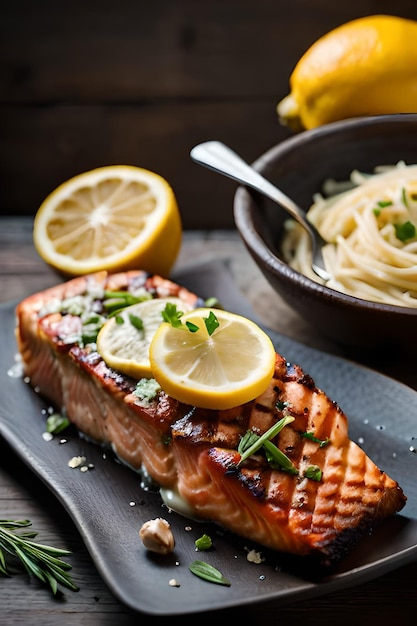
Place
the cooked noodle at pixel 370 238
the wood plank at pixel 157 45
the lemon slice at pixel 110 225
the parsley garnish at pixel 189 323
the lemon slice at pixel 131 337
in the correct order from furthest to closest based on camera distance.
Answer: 1. the wood plank at pixel 157 45
2. the lemon slice at pixel 110 225
3. the cooked noodle at pixel 370 238
4. the lemon slice at pixel 131 337
5. the parsley garnish at pixel 189 323

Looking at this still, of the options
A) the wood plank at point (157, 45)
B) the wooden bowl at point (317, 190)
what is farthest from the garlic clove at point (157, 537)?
the wood plank at point (157, 45)

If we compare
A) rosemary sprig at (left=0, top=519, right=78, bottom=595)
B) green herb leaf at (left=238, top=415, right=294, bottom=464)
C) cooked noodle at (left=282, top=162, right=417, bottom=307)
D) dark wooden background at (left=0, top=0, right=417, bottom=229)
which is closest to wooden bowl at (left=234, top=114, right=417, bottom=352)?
cooked noodle at (left=282, top=162, right=417, bottom=307)

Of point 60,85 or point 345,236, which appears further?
point 60,85

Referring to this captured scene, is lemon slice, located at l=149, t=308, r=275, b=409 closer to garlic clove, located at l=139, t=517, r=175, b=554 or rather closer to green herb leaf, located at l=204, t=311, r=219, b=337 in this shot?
green herb leaf, located at l=204, t=311, r=219, b=337

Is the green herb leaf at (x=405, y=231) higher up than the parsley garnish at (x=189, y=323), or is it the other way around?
the parsley garnish at (x=189, y=323)

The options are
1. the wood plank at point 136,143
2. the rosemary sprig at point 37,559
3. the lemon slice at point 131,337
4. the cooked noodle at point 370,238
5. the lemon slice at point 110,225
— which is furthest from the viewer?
the wood plank at point 136,143

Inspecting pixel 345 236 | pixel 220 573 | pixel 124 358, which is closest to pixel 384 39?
pixel 345 236

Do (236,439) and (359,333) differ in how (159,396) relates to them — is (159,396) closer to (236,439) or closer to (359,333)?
(236,439)

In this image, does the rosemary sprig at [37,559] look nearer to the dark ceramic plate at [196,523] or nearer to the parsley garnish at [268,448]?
the dark ceramic plate at [196,523]

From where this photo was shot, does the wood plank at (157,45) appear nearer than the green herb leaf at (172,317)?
No
